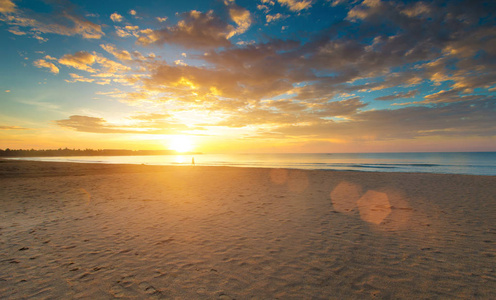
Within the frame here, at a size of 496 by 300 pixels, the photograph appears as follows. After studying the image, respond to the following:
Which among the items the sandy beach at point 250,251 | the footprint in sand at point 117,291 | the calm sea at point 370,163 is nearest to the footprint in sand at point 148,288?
the sandy beach at point 250,251

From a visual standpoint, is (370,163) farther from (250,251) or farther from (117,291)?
(117,291)

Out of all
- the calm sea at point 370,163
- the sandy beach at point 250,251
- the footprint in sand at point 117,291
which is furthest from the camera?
the calm sea at point 370,163

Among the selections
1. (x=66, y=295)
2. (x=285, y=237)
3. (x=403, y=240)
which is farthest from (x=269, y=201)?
(x=66, y=295)

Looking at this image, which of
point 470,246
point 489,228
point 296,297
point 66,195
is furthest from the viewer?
point 66,195

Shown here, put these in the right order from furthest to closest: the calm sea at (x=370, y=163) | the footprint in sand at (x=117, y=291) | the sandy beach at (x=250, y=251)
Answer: the calm sea at (x=370, y=163)
the sandy beach at (x=250, y=251)
the footprint in sand at (x=117, y=291)

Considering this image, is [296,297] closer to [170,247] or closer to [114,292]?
[114,292]

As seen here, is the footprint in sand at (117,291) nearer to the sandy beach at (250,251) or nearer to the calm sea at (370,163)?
the sandy beach at (250,251)

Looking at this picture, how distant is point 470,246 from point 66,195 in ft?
60.1

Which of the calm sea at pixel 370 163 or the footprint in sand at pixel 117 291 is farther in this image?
the calm sea at pixel 370 163

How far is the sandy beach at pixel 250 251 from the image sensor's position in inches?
162

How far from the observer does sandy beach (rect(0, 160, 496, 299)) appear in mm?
4117

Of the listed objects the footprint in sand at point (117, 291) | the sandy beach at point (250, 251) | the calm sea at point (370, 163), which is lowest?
the footprint in sand at point (117, 291)

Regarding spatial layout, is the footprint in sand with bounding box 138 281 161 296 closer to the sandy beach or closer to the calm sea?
the sandy beach

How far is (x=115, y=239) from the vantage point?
6648mm
